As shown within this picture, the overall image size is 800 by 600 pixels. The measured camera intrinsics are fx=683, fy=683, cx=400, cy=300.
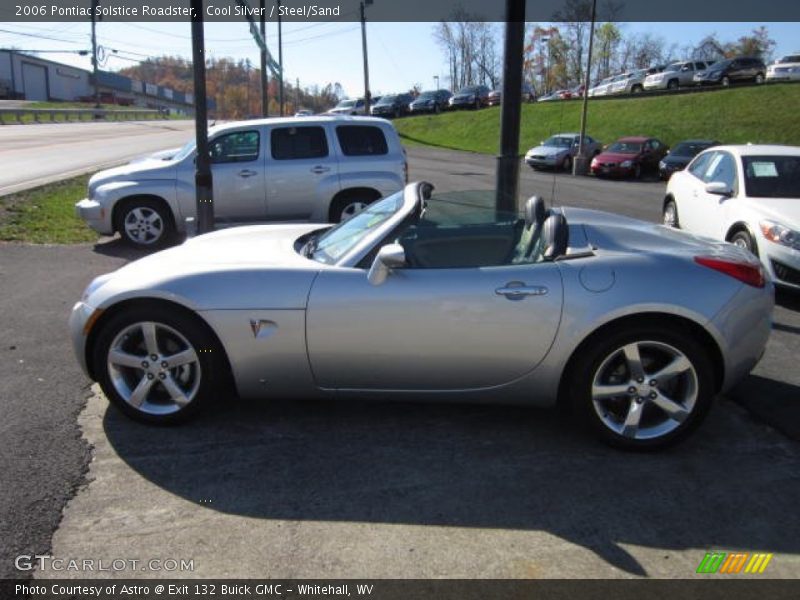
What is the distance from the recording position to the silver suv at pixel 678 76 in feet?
141

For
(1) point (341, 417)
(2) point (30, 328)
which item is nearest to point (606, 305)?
(1) point (341, 417)

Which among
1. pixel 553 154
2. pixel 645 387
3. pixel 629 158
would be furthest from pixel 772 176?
pixel 553 154

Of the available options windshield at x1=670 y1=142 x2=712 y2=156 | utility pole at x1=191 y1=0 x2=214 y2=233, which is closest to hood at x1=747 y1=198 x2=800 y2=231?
utility pole at x1=191 y1=0 x2=214 y2=233

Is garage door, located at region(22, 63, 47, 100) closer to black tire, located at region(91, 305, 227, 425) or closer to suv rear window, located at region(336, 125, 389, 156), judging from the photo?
suv rear window, located at region(336, 125, 389, 156)

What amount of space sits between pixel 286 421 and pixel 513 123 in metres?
3.65

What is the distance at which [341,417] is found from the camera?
13.0 ft

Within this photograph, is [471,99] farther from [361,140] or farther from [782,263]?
[782,263]

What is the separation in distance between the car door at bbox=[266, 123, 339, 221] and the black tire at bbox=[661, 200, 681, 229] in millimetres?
4766

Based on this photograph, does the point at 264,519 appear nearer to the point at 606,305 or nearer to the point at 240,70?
the point at 606,305

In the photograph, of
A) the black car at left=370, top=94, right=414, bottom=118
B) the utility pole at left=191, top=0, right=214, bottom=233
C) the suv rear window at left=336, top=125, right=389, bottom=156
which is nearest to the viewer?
the utility pole at left=191, top=0, right=214, bottom=233

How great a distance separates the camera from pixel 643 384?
140 inches

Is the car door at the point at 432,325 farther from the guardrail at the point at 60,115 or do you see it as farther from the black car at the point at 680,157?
the guardrail at the point at 60,115

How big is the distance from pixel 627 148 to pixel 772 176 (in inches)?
771

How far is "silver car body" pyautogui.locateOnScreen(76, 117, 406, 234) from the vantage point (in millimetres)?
9273
